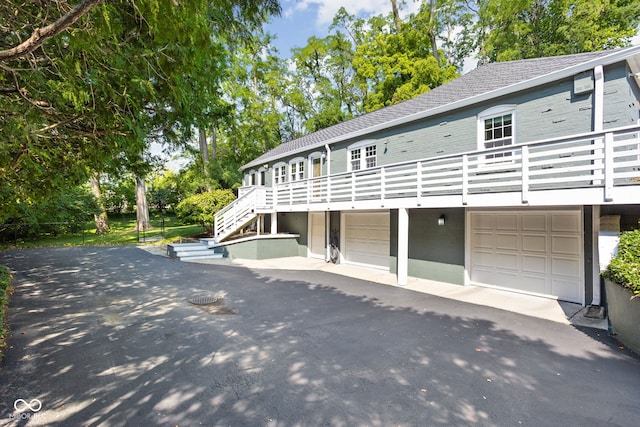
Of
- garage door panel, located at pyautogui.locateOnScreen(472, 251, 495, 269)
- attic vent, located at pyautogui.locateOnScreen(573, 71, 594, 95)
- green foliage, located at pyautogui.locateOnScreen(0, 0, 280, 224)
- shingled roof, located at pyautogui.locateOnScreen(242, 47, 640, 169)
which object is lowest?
garage door panel, located at pyautogui.locateOnScreen(472, 251, 495, 269)

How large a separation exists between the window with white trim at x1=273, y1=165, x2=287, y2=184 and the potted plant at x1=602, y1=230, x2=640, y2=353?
1403cm

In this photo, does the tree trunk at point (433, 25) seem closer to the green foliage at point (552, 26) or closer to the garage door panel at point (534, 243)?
the green foliage at point (552, 26)

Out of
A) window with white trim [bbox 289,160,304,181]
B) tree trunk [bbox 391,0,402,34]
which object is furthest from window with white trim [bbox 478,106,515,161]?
tree trunk [bbox 391,0,402,34]

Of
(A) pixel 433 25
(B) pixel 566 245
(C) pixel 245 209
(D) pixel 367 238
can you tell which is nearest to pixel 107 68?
(B) pixel 566 245

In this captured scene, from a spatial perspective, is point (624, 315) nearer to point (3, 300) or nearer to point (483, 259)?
point (483, 259)

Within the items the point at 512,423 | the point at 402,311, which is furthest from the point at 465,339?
the point at 512,423

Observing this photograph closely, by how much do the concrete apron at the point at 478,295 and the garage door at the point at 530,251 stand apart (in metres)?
0.32

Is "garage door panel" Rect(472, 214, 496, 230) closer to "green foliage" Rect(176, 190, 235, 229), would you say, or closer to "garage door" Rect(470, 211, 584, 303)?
"garage door" Rect(470, 211, 584, 303)

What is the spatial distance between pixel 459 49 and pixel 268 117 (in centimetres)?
1704

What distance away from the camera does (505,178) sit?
828cm

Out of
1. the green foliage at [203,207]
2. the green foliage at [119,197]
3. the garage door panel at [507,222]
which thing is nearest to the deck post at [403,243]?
the garage door panel at [507,222]

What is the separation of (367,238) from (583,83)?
25.5ft

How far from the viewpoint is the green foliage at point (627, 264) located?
462 centimetres

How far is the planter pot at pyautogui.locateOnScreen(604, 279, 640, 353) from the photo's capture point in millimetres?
4676
